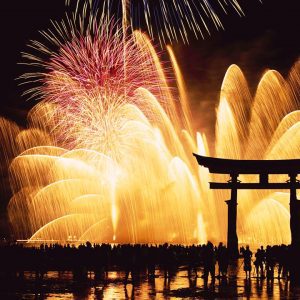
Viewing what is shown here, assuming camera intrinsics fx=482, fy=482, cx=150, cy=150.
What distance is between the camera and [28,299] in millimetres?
14406

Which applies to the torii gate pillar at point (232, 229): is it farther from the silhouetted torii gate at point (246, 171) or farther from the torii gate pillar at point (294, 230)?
the torii gate pillar at point (294, 230)

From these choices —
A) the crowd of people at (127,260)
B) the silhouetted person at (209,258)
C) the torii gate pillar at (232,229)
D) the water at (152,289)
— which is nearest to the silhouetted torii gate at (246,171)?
the torii gate pillar at (232,229)

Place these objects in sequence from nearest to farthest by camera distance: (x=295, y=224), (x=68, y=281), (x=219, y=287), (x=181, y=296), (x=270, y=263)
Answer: (x=181, y=296) → (x=219, y=287) → (x=68, y=281) → (x=270, y=263) → (x=295, y=224)

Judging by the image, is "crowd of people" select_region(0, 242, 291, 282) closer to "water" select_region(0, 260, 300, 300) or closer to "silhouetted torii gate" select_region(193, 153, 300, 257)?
"water" select_region(0, 260, 300, 300)

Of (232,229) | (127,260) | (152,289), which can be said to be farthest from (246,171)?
(152,289)

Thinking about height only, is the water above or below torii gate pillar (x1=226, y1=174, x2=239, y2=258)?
below

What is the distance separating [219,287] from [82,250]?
6197 millimetres

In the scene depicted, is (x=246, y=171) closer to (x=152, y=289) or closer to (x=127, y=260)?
(x=127, y=260)

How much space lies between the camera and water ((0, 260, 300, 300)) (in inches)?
604

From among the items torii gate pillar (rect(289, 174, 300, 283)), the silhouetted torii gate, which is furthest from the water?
the silhouetted torii gate

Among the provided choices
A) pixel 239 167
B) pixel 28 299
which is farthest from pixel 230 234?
pixel 28 299

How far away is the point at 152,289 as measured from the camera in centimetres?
1739

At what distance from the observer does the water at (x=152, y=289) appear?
15.3 m

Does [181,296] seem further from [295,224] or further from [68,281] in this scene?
[295,224]
